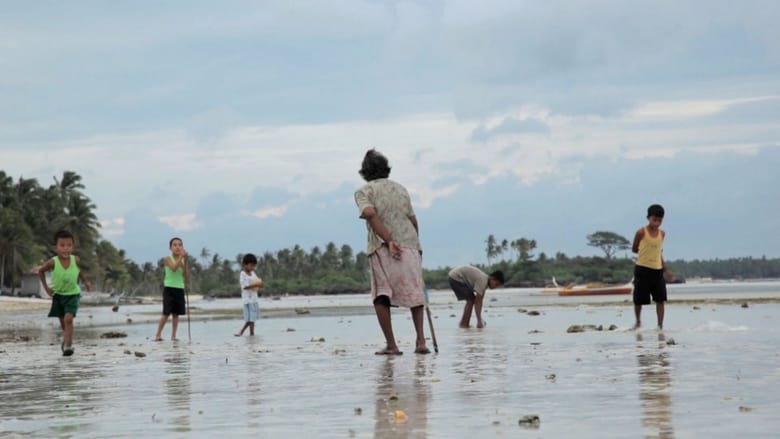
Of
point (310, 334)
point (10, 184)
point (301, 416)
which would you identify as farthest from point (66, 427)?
point (10, 184)

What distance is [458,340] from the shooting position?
14.1m

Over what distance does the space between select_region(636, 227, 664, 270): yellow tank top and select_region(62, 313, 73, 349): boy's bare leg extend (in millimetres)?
8036

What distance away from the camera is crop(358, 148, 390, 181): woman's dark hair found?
1162 cm

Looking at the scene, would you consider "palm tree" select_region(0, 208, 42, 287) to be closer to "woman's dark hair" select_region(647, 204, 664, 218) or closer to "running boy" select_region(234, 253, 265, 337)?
"running boy" select_region(234, 253, 265, 337)

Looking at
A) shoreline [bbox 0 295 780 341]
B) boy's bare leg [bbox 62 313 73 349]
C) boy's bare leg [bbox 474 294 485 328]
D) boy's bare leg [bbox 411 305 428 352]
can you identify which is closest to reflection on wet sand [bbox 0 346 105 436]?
boy's bare leg [bbox 62 313 73 349]

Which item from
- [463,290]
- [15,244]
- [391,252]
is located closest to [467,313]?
[463,290]

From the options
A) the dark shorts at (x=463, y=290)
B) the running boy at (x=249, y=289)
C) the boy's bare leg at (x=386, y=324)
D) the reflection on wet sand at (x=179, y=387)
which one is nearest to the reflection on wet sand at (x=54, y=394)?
the reflection on wet sand at (x=179, y=387)

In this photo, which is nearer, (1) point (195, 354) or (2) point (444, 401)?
(2) point (444, 401)

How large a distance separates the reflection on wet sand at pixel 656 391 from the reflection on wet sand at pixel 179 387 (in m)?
2.47

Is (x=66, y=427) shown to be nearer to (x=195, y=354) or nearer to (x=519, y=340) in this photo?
(x=195, y=354)

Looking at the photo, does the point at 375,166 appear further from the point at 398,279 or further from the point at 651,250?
the point at 651,250

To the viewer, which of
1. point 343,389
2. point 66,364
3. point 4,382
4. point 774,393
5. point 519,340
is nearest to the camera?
point 774,393

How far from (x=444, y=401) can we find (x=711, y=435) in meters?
2.06

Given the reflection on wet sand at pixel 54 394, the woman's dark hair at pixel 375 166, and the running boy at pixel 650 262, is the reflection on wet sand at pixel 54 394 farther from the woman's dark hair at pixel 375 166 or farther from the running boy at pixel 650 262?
the running boy at pixel 650 262
